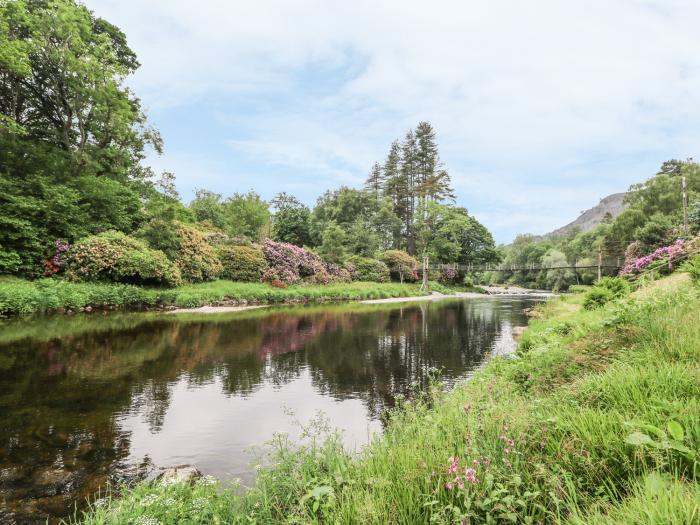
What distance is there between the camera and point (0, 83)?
20.4 m

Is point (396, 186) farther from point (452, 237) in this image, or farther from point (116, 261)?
point (116, 261)

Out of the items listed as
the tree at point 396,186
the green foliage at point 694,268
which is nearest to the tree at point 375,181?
the tree at point 396,186

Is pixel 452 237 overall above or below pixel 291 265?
above

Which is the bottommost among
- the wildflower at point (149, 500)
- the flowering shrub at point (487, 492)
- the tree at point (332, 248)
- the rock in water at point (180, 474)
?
the rock in water at point (180, 474)

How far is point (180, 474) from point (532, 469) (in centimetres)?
359

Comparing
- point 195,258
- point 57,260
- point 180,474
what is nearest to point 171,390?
point 180,474

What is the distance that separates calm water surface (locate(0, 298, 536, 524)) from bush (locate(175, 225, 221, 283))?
30.2 feet

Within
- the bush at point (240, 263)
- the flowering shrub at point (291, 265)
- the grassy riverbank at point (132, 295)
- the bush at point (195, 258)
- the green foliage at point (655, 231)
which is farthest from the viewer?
the green foliage at point (655, 231)

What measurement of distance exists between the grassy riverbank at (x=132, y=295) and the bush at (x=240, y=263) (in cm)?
96

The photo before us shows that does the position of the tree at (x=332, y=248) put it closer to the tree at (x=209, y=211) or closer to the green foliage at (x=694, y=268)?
the tree at (x=209, y=211)

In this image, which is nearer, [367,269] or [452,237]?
[367,269]

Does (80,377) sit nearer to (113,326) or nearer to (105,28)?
(113,326)

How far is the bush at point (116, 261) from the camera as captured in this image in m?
18.6

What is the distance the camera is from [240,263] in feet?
94.0
